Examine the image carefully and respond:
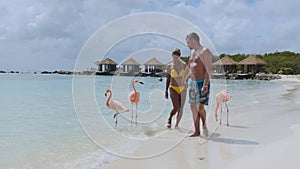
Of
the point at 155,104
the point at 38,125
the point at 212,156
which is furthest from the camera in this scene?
the point at 155,104

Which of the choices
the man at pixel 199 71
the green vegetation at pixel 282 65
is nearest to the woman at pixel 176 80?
the man at pixel 199 71

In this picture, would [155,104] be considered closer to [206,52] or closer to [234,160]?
[206,52]

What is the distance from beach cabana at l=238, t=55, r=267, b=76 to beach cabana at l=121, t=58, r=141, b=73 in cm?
5264

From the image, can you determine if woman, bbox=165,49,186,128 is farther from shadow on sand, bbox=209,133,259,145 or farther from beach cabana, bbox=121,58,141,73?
shadow on sand, bbox=209,133,259,145

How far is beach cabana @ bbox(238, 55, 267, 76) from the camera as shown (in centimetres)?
5485

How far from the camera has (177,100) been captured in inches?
219

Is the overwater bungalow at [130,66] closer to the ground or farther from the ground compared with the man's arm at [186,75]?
farther from the ground

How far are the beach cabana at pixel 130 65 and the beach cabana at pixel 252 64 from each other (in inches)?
2073

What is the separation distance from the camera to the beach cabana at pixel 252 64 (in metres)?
54.9

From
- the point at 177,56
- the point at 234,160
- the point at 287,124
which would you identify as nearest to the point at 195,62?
the point at 177,56

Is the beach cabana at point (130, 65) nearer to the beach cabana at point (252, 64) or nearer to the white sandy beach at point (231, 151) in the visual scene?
the white sandy beach at point (231, 151)

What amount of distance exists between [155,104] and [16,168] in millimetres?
6977

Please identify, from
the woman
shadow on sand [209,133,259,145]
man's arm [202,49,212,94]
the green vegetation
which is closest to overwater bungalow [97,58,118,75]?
the woman

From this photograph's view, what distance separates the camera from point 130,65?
552 centimetres
